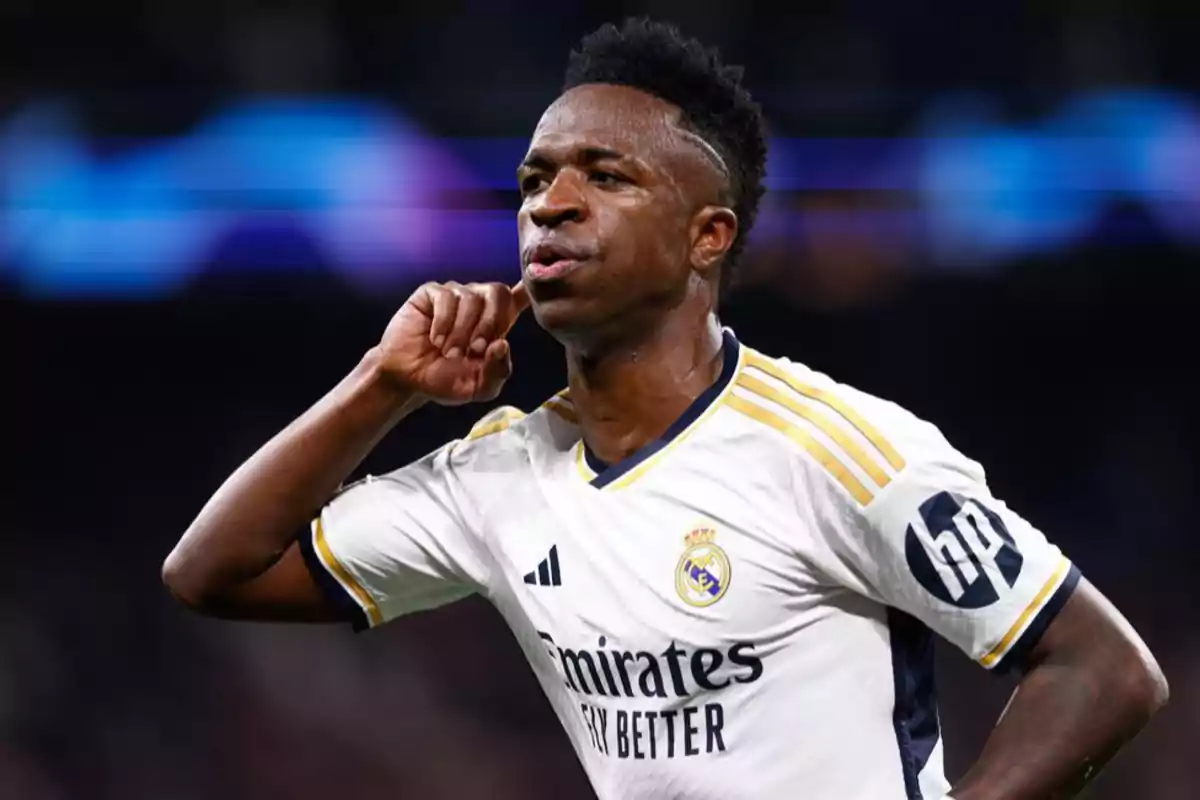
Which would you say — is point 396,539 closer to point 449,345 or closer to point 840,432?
point 449,345

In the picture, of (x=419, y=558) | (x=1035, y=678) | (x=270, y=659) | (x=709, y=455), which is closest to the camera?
(x=1035, y=678)

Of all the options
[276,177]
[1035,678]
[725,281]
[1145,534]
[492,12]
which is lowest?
[1145,534]

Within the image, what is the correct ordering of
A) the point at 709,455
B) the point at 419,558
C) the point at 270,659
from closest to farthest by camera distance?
the point at 709,455, the point at 419,558, the point at 270,659

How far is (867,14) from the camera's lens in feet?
19.9

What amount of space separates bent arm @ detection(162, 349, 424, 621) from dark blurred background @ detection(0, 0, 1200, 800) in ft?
10.5

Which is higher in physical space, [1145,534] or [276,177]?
[276,177]

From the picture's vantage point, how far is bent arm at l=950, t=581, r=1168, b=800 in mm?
1980

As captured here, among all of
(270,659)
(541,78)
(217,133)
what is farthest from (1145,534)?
(217,133)

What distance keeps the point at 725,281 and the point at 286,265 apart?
3.62 metres

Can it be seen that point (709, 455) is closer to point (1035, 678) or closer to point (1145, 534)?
point (1035, 678)

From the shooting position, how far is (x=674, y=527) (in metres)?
2.23

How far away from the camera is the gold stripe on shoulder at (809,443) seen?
6.81 ft

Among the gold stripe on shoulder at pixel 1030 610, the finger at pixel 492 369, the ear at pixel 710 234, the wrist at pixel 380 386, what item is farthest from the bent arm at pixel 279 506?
the gold stripe on shoulder at pixel 1030 610

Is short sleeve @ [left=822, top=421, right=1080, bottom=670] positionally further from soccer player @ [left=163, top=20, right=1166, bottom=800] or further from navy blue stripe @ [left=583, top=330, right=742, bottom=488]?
navy blue stripe @ [left=583, top=330, right=742, bottom=488]
